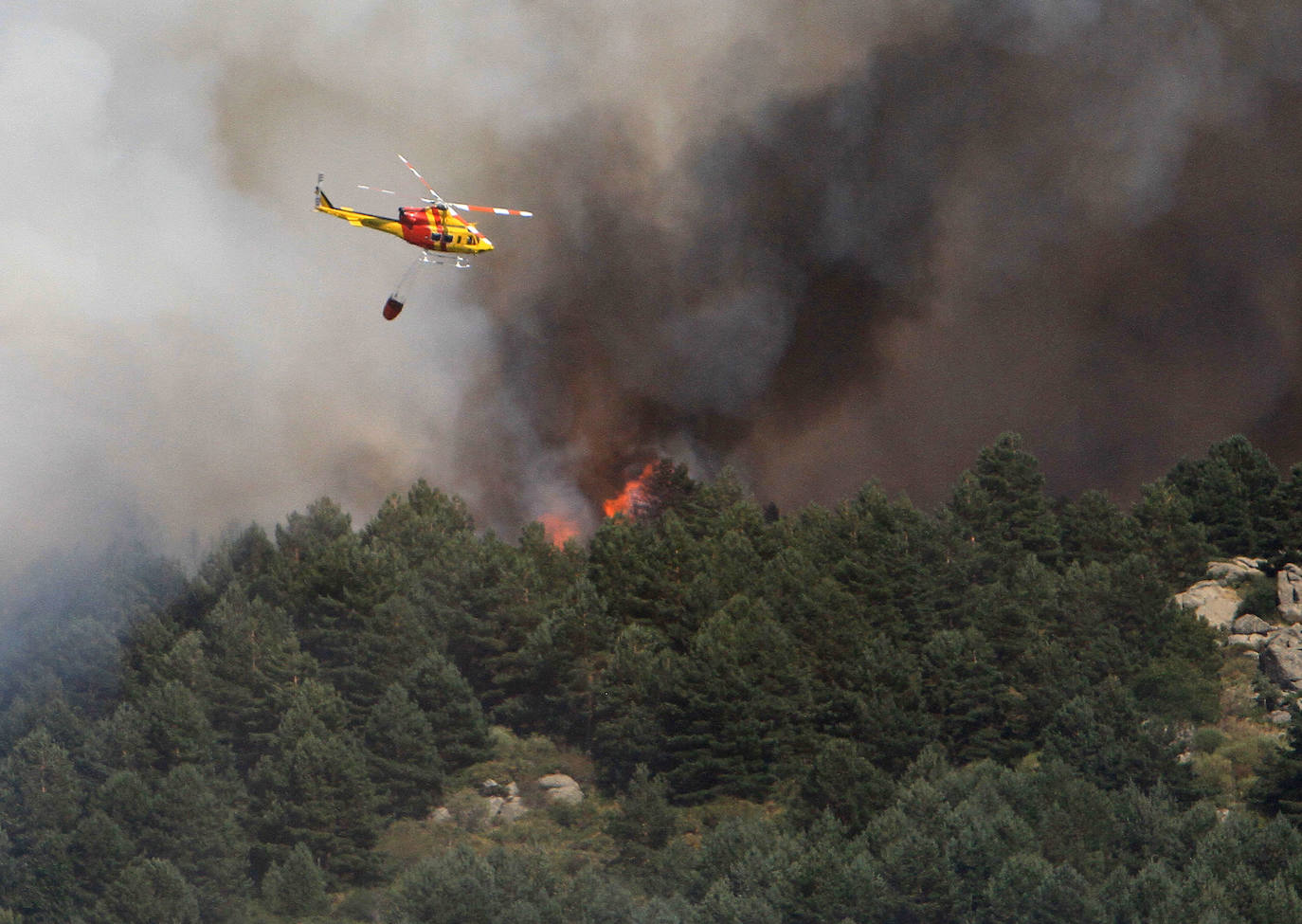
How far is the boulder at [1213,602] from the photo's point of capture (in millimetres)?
119312

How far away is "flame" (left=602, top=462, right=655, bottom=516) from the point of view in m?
140

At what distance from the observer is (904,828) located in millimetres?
92812

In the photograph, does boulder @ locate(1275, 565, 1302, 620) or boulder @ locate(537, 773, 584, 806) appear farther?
boulder @ locate(1275, 565, 1302, 620)

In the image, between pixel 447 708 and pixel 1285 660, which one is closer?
pixel 1285 660

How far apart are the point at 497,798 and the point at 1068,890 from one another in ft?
115

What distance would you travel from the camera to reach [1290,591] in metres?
121

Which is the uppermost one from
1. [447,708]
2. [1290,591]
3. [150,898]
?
[1290,591]

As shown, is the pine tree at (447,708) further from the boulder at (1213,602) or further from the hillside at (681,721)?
the boulder at (1213,602)

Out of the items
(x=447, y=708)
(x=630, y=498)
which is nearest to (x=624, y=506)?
(x=630, y=498)

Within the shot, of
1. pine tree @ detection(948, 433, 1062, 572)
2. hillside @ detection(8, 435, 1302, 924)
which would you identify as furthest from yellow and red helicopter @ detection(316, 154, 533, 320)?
pine tree @ detection(948, 433, 1062, 572)

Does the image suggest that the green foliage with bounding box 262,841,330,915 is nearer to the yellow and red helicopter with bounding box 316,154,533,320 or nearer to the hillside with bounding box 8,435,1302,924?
the hillside with bounding box 8,435,1302,924

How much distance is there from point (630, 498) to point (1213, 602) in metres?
36.0

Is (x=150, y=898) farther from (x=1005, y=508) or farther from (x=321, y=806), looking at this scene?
(x=1005, y=508)

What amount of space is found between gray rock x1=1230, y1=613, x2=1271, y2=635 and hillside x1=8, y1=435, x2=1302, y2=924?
1522mm
